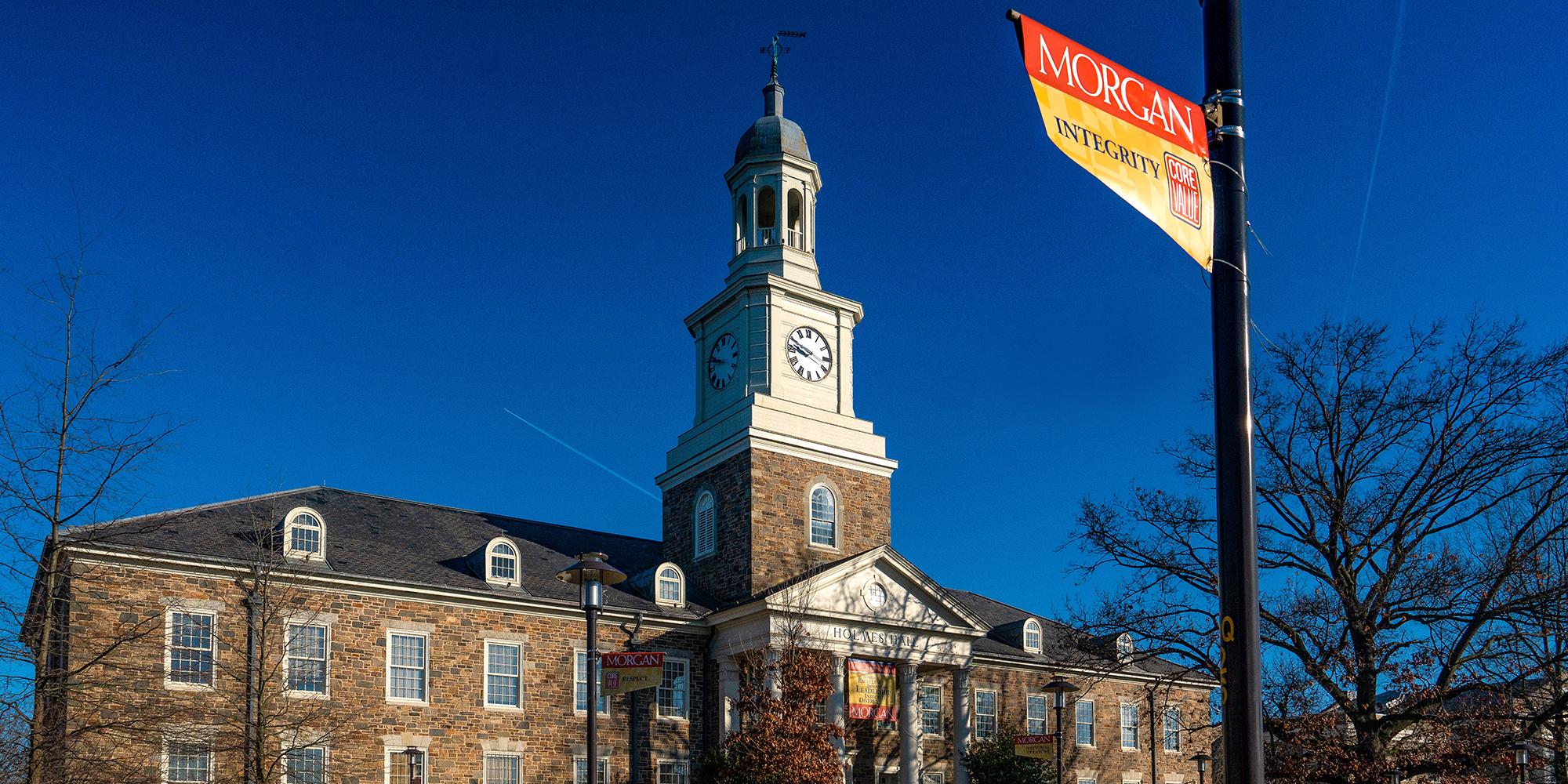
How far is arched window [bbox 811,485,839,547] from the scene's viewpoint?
37562 mm

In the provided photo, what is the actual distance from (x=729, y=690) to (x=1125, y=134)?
2939cm

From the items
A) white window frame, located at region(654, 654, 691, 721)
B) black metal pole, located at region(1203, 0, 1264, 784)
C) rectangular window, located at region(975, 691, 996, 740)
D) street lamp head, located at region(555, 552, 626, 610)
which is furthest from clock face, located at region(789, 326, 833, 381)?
black metal pole, located at region(1203, 0, 1264, 784)

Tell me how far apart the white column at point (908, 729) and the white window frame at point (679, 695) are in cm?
589

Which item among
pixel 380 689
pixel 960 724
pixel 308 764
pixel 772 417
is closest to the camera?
pixel 308 764

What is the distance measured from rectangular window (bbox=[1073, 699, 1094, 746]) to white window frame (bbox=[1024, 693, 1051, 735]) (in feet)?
3.71

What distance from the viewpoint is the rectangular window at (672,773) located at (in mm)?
32688

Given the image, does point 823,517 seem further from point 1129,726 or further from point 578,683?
point 1129,726

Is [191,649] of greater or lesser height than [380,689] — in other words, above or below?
above

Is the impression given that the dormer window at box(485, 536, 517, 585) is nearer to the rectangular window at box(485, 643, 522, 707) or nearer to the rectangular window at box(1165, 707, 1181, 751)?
the rectangular window at box(485, 643, 522, 707)

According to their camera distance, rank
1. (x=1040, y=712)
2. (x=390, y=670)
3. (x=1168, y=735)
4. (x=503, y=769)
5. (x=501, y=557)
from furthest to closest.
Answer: (x=1168, y=735)
(x=1040, y=712)
(x=501, y=557)
(x=503, y=769)
(x=390, y=670)

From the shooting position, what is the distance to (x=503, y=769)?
100 ft

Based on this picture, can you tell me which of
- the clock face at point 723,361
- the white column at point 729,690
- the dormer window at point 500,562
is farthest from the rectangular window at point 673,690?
the clock face at point 723,361

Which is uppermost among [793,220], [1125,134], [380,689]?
[793,220]

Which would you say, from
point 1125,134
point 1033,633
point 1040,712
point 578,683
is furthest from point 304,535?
point 1125,134
